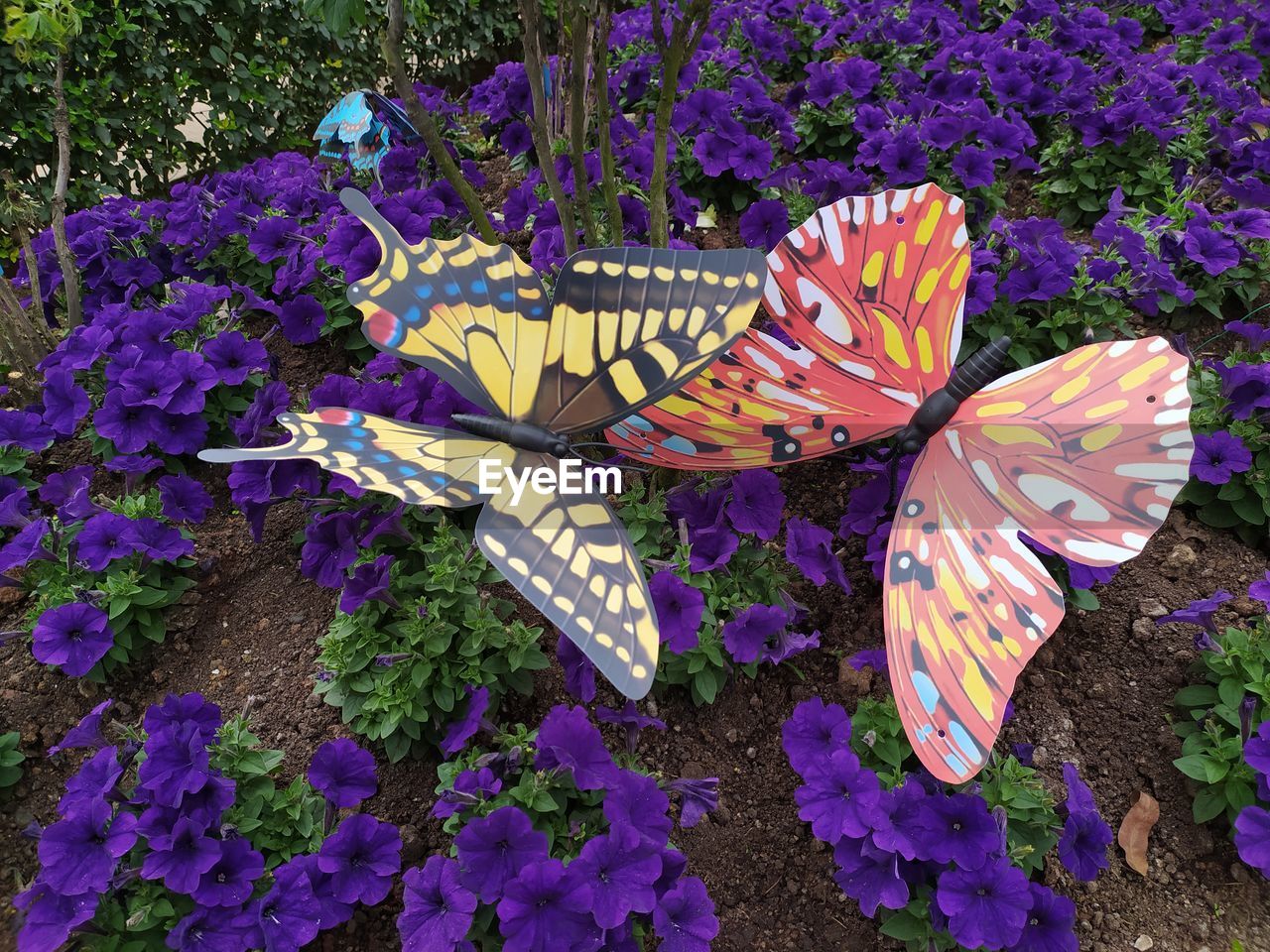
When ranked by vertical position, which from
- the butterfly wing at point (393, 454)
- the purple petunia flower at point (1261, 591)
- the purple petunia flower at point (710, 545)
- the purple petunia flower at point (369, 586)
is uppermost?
the butterfly wing at point (393, 454)

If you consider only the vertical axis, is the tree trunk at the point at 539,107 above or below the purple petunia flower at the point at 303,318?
above

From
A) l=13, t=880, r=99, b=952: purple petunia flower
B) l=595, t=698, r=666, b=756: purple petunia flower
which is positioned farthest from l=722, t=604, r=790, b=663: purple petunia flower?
l=13, t=880, r=99, b=952: purple petunia flower

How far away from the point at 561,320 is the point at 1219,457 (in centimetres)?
203

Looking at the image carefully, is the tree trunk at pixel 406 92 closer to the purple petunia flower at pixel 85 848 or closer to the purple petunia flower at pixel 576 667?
the purple petunia flower at pixel 576 667

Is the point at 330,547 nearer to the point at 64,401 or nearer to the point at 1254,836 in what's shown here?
the point at 64,401

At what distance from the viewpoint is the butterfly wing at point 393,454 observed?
58.3 inches

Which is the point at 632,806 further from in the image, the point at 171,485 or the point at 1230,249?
the point at 1230,249

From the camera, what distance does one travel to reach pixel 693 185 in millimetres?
3760

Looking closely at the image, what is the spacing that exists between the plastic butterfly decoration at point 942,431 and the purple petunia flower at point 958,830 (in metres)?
0.30

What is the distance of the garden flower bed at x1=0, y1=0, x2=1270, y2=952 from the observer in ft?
5.82

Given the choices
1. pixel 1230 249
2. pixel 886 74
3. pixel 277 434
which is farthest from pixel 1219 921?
pixel 886 74

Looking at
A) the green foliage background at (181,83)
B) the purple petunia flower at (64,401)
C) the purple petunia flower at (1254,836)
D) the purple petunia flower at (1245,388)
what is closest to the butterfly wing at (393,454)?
the purple petunia flower at (64,401)

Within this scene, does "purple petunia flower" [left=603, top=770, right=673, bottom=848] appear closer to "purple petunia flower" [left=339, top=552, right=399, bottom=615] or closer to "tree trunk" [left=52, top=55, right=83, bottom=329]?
"purple petunia flower" [left=339, top=552, right=399, bottom=615]

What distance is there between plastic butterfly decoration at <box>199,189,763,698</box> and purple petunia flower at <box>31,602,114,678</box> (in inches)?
37.1
